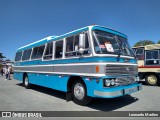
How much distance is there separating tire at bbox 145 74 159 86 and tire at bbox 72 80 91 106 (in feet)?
25.9

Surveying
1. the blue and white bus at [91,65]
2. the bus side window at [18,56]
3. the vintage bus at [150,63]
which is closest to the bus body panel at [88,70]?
the blue and white bus at [91,65]

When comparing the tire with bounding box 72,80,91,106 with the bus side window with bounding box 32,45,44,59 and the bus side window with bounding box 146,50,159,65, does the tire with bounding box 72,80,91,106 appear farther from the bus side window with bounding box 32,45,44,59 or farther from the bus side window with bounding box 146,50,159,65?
the bus side window with bounding box 146,50,159,65

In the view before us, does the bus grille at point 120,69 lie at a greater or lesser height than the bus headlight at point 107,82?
greater

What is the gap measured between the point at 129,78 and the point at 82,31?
2559 millimetres

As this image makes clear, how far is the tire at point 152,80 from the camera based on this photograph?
12.7 metres

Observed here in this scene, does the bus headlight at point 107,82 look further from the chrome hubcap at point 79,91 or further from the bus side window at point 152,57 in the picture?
the bus side window at point 152,57

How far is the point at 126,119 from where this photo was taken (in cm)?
537

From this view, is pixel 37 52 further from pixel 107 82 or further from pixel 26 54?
pixel 107 82

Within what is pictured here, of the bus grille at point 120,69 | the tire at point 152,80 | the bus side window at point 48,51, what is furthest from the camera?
the tire at point 152,80

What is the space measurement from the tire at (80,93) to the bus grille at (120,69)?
119cm

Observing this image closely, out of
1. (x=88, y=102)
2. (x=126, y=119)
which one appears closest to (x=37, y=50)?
(x=88, y=102)

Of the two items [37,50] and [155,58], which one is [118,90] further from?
[155,58]

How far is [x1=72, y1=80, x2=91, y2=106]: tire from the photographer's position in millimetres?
6500

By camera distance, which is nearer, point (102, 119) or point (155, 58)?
point (102, 119)
